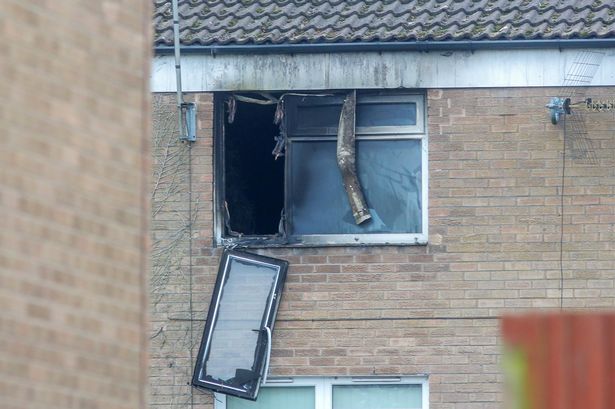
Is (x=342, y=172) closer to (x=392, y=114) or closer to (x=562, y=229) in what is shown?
(x=392, y=114)

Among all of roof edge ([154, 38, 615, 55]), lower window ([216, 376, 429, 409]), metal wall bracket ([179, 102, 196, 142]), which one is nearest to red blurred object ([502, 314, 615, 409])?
lower window ([216, 376, 429, 409])

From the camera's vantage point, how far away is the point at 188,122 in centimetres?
A: 1273

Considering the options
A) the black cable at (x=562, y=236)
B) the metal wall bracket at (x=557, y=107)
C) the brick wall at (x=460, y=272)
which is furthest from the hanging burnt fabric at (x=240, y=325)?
the metal wall bracket at (x=557, y=107)

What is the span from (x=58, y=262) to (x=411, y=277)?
746cm

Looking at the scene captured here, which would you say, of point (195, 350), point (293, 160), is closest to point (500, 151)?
point (293, 160)

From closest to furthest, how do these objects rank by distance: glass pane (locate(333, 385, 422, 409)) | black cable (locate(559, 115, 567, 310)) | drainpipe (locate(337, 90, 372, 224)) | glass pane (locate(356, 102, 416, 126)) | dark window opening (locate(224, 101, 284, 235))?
black cable (locate(559, 115, 567, 310))
glass pane (locate(333, 385, 422, 409))
drainpipe (locate(337, 90, 372, 224))
glass pane (locate(356, 102, 416, 126))
dark window opening (locate(224, 101, 284, 235))

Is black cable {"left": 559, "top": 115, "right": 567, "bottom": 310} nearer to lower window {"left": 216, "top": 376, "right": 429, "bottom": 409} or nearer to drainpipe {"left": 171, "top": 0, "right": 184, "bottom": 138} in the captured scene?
lower window {"left": 216, "top": 376, "right": 429, "bottom": 409}

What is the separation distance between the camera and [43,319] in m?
5.15

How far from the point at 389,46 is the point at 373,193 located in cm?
134

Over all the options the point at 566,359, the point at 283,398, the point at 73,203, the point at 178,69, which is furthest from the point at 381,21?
the point at 73,203

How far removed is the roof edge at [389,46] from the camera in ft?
40.8

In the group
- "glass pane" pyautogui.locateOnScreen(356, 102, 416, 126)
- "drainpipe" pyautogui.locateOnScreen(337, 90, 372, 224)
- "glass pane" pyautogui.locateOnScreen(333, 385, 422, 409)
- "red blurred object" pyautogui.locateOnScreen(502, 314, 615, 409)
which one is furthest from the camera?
"glass pane" pyautogui.locateOnScreen(356, 102, 416, 126)

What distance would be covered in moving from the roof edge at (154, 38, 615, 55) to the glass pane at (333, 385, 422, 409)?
3.04 m

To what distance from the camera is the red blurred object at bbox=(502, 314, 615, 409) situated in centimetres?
555
